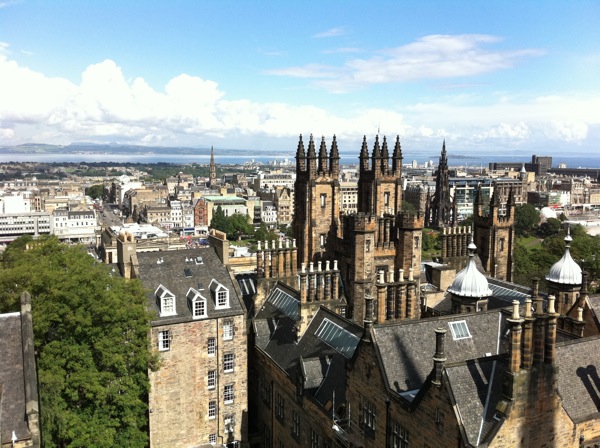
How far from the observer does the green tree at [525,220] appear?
190 m

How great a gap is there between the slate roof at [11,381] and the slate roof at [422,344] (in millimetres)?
17369

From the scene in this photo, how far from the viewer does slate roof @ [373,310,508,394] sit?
87.0 feet

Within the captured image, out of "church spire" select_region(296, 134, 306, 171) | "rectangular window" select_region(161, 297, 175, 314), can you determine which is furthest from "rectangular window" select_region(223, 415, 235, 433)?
"church spire" select_region(296, 134, 306, 171)

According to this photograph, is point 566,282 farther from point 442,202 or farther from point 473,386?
point 442,202

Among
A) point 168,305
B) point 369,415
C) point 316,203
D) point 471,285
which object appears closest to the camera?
point 369,415

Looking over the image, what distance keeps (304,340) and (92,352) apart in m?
15.0

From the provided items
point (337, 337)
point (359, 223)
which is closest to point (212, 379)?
point (337, 337)

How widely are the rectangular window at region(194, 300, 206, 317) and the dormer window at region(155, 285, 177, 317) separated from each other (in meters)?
1.64

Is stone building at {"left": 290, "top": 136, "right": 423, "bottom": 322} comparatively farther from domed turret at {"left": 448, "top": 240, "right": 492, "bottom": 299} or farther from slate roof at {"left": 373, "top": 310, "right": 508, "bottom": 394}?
slate roof at {"left": 373, "top": 310, "right": 508, "bottom": 394}

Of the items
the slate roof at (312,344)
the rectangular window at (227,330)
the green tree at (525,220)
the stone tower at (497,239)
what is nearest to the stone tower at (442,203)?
the green tree at (525,220)

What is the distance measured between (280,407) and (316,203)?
66.4ft

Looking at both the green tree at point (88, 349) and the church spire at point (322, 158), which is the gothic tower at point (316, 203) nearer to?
the church spire at point (322, 158)

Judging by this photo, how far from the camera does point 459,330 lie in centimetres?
3033

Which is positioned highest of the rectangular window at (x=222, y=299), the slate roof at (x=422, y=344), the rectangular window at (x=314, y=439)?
the slate roof at (x=422, y=344)
